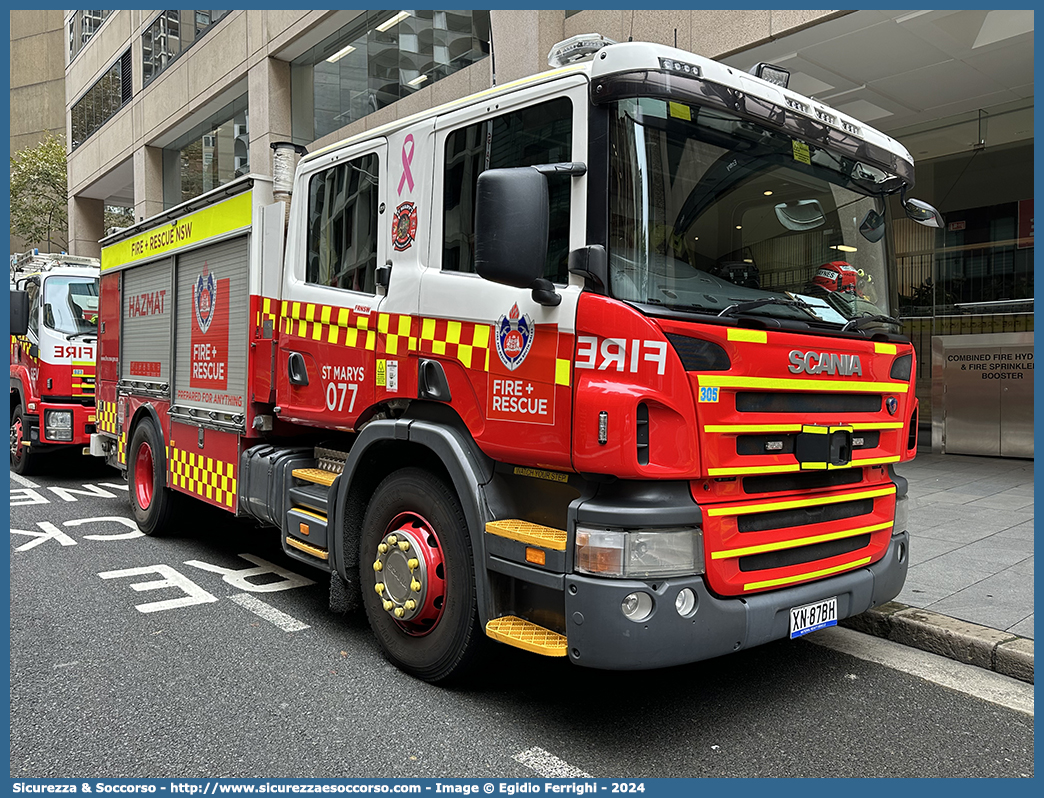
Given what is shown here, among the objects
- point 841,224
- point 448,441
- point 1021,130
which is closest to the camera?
point 448,441

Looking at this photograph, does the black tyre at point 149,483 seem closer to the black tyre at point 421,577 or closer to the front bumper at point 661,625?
the black tyre at point 421,577

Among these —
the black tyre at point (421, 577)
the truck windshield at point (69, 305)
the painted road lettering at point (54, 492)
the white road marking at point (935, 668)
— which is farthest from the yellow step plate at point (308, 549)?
the truck windshield at point (69, 305)

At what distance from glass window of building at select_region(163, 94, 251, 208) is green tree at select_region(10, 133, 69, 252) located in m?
11.6

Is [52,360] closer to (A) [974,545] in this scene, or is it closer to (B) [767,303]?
(B) [767,303]

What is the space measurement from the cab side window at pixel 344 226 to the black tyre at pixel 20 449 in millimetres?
7294

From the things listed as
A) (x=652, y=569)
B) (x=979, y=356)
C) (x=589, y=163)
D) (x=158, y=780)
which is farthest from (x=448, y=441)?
(x=979, y=356)

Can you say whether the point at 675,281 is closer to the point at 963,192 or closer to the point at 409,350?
the point at 409,350

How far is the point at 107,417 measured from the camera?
26.7 feet

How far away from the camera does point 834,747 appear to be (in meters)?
3.36

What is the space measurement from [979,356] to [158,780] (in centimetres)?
1229

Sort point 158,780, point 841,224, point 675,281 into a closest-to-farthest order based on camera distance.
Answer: point 158,780
point 675,281
point 841,224

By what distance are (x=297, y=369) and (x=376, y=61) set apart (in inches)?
406

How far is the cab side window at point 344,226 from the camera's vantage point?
4.46 meters

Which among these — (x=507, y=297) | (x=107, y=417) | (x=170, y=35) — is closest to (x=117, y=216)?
(x=170, y=35)
